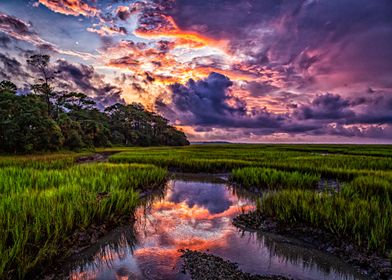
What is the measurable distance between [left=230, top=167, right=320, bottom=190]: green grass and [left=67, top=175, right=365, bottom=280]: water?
311cm

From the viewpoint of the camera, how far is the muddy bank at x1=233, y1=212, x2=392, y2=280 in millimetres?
3320

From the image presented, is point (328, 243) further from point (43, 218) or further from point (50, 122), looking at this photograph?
point (50, 122)

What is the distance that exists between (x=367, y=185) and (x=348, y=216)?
12.9 feet

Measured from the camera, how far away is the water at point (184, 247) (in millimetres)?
3377

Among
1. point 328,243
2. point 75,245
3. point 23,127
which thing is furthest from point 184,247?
point 23,127

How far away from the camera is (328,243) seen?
4191 millimetres

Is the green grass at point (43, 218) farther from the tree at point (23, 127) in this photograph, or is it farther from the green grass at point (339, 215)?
the tree at point (23, 127)

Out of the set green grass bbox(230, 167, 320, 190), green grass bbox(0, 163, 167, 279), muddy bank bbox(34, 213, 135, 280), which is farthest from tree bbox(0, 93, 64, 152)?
muddy bank bbox(34, 213, 135, 280)

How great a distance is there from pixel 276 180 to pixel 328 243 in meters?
4.88

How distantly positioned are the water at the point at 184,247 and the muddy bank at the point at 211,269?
135 millimetres

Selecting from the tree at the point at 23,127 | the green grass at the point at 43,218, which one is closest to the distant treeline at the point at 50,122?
the tree at the point at 23,127

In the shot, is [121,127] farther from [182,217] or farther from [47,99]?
[182,217]

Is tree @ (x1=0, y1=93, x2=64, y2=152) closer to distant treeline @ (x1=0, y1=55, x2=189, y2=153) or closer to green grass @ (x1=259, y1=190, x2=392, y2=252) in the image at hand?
distant treeline @ (x1=0, y1=55, x2=189, y2=153)

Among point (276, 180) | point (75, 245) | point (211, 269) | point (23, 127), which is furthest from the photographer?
point (23, 127)
